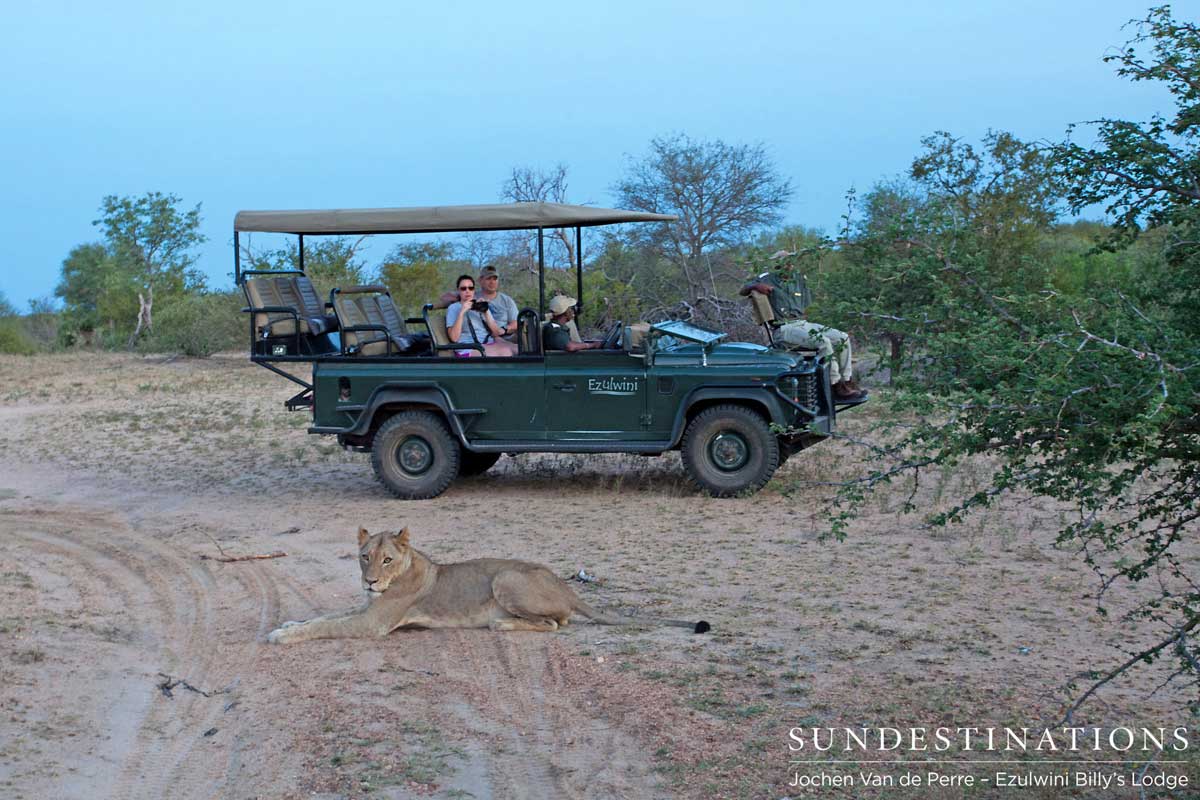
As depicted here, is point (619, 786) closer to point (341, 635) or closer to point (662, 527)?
point (341, 635)

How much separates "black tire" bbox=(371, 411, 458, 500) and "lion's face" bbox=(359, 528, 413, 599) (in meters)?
4.47

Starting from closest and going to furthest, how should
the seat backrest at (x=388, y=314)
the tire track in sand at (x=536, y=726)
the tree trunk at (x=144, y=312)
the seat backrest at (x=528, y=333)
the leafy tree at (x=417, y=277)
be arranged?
the tire track in sand at (x=536, y=726)
the seat backrest at (x=528, y=333)
the seat backrest at (x=388, y=314)
the leafy tree at (x=417, y=277)
the tree trunk at (x=144, y=312)

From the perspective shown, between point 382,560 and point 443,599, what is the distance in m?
0.45

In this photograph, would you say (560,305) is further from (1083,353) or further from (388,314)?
(1083,353)

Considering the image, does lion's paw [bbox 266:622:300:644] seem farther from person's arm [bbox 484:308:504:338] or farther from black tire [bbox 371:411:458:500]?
person's arm [bbox 484:308:504:338]

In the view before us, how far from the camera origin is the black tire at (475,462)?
1246 cm

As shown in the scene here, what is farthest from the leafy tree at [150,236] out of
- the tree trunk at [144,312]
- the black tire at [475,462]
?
the black tire at [475,462]

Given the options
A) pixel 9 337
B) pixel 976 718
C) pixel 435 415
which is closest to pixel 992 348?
pixel 976 718

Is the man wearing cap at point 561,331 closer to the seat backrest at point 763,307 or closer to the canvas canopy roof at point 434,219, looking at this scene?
the canvas canopy roof at point 434,219

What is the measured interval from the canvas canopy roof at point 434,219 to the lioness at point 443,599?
14.6 ft

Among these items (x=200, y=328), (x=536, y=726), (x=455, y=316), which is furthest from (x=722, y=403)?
(x=200, y=328)

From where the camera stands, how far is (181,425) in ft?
56.1

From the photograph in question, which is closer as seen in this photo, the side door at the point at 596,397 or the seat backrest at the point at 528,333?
the side door at the point at 596,397

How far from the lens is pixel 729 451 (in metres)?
11.1
